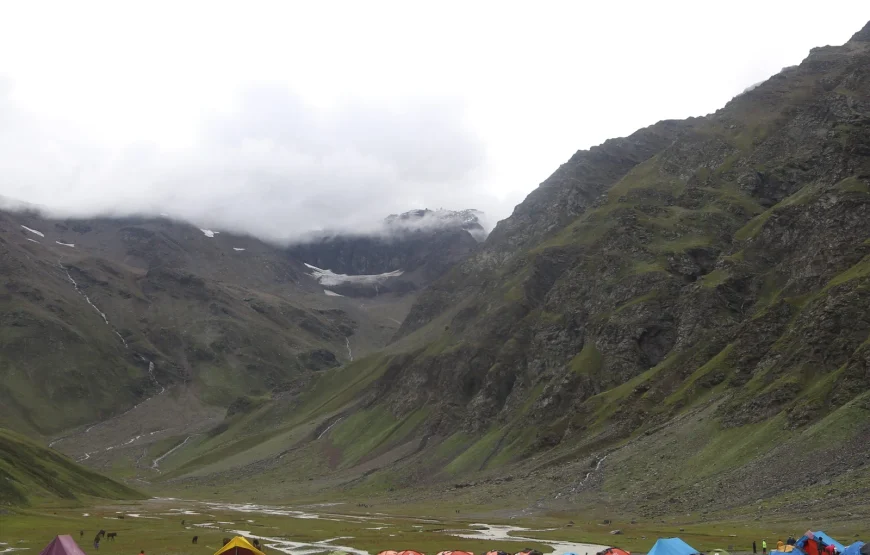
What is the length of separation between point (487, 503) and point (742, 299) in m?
87.9


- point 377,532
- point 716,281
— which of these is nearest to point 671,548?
point 377,532

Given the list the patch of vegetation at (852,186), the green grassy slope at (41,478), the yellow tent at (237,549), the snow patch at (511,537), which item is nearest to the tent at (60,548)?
the yellow tent at (237,549)

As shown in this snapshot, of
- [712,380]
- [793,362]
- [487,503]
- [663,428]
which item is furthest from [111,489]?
[793,362]

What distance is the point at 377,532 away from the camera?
110 metres

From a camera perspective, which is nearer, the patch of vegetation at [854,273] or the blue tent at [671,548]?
the blue tent at [671,548]

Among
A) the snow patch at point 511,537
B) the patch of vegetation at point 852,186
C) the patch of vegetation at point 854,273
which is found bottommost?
the snow patch at point 511,537

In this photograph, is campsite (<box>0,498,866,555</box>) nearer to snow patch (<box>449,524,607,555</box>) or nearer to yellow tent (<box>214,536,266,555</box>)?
snow patch (<box>449,524,607,555</box>)

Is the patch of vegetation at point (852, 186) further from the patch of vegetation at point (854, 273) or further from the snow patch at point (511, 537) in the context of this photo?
the snow patch at point (511, 537)

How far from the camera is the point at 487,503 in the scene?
505 feet

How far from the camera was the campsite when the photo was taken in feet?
263

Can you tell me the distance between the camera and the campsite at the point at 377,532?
80.1 meters

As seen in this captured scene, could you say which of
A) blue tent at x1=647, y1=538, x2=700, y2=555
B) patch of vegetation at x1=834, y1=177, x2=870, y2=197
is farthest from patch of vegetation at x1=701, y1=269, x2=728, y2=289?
blue tent at x1=647, y1=538, x2=700, y2=555

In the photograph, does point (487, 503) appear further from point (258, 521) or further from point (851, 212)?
point (851, 212)

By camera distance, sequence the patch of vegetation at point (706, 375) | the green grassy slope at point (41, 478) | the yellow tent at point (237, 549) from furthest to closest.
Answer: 1. the patch of vegetation at point (706, 375)
2. the green grassy slope at point (41, 478)
3. the yellow tent at point (237, 549)
